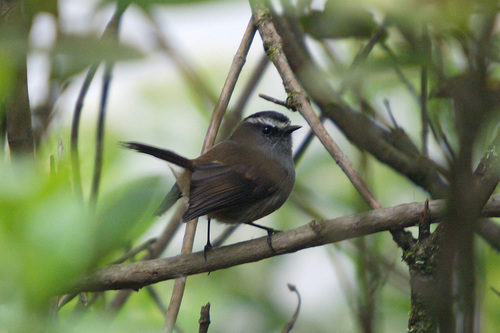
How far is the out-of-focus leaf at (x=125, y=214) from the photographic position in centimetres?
102

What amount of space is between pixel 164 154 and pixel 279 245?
953mm

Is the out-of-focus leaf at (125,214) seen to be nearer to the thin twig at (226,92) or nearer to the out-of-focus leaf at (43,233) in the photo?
the out-of-focus leaf at (43,233)

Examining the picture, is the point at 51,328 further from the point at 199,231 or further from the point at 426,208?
the point at 199,231

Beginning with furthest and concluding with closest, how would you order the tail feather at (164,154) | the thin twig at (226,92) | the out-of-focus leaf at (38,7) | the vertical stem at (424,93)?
the thin twig at (226,92)
the tail feather at (164,154)
the vertical stem at (424,93)
the out-of-focus leaf at (38,7)

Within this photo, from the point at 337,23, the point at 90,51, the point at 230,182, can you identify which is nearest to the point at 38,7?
the point at 90,51

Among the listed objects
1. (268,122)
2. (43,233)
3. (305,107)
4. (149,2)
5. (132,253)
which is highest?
(268,122)

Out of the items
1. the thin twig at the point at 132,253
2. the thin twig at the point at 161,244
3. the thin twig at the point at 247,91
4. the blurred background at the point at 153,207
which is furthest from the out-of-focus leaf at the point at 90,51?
the thin twig at the point at 247,91

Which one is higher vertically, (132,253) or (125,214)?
(132,253)

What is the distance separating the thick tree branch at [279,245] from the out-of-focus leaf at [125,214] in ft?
2.95

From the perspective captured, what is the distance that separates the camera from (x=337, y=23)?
94.8 inches

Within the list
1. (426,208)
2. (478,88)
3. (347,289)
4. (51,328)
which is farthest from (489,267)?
(51,328)

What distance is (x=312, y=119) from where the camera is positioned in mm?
2426

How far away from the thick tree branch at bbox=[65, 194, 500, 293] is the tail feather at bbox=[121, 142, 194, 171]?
529mm

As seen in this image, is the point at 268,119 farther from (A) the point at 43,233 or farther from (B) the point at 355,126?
(A) the point at 43,233
